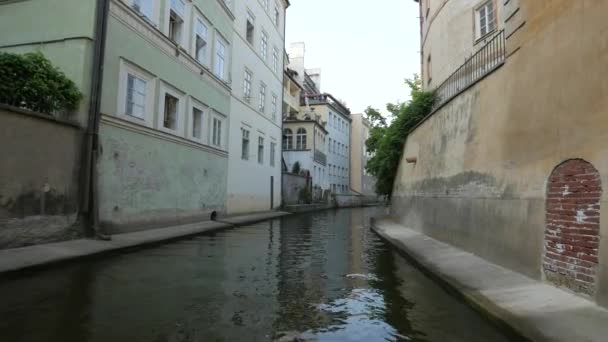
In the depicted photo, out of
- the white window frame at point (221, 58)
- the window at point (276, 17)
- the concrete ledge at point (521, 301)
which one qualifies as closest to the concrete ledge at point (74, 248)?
the concrete ledge at point (521, 301)

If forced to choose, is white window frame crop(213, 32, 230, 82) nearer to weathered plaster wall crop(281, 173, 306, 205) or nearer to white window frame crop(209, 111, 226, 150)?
white window frame crop(209, 111, 226, 150)

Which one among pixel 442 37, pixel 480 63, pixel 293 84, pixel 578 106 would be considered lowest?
A: pixel 578 106

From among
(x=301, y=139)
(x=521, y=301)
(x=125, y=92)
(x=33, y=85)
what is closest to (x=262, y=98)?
(x=125, y=92)

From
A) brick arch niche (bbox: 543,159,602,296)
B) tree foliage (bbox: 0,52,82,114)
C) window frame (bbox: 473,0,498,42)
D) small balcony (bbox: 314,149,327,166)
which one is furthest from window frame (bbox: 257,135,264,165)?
brick arch niche (bbox: 543,159,602,296)

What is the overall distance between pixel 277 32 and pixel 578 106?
94.7 feet

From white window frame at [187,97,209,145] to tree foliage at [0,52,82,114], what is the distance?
7125 millimetres

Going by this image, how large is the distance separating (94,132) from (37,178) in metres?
2.29

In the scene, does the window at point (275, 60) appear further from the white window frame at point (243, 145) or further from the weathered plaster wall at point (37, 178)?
the weathered plaster wall at point (37, 178)

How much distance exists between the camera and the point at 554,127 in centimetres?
643

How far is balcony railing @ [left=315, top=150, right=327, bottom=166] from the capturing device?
4791 cm

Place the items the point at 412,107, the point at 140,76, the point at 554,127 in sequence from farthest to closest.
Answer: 1. the point at 412,107
2. the point at 140,76
3. the point at 554,127

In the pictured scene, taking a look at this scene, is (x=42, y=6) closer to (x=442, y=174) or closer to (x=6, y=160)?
(x=6, y=160)

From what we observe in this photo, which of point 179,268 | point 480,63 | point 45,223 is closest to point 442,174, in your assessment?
point 480,63

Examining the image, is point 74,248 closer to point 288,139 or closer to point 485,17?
point 485,17
